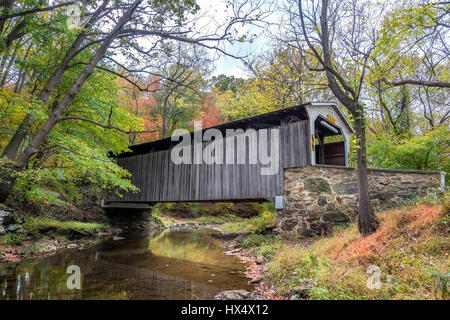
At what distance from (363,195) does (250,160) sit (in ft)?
13.5

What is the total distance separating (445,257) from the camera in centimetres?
340

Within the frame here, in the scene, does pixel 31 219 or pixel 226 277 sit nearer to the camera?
pixel 226 277

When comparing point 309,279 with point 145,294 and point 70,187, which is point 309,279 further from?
point 70,187

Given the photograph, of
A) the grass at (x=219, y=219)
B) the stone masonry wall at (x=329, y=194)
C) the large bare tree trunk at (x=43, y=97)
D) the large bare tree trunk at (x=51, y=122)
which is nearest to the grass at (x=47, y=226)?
the large bare tree trunk at (x=51, y=122)

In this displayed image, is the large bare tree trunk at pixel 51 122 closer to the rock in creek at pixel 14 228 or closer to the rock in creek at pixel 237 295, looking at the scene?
the rock in creek at pixel 14 228

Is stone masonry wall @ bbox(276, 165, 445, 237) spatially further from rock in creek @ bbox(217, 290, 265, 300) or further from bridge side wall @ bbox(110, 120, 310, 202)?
rock in creek @ bbox(217, 290, 265, 300)

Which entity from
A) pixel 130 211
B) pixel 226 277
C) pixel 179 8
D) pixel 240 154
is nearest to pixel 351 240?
pixel 226 277

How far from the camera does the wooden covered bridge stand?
817 cm

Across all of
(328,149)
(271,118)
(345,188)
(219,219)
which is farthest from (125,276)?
(219,219)

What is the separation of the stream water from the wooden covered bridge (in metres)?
2.66

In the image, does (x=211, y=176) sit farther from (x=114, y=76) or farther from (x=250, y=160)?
(x=114, y=76)

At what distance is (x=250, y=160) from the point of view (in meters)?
9.01

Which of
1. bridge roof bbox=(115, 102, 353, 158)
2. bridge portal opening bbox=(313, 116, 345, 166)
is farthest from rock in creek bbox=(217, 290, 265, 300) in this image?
bridge portal opening bbox=(313, 116, 345, 166)

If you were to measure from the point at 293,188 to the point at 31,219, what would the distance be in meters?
8.86
